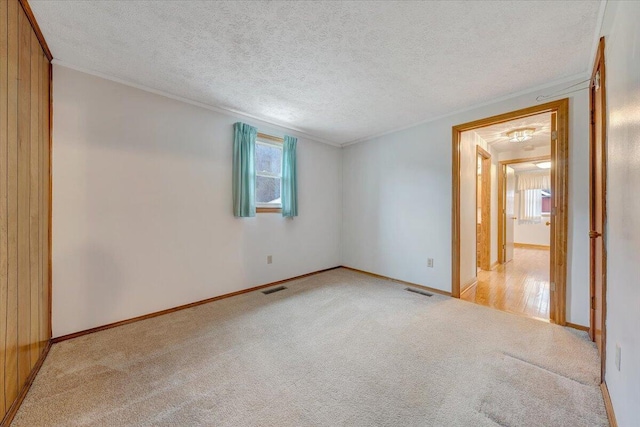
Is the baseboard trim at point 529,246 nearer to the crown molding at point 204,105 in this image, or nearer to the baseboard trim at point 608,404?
the crown molding at point 204,105

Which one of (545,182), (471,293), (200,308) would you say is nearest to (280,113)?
(200,308)

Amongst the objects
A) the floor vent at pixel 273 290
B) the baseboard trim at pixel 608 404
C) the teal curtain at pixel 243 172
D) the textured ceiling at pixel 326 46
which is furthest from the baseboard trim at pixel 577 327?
the teal curtain at pixel 243 172

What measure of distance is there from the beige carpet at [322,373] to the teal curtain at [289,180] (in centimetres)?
155

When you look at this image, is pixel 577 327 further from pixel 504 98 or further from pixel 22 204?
pixel 22 204

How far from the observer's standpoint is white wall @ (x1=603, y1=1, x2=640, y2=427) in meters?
0.96

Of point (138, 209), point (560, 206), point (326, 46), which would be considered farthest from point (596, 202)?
point (138, 209)

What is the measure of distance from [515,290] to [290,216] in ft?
10.6

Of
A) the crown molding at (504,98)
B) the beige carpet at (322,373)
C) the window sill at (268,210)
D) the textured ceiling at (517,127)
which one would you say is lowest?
the beige carpet at (322,373)

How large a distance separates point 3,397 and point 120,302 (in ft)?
3.72

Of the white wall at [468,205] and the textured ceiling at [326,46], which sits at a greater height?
the textured ceiling at [326,46]

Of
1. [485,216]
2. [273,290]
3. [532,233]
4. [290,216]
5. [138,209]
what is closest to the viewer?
[138,209]

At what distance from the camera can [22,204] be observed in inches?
57.7

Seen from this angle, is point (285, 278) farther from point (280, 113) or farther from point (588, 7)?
point (588, 7)

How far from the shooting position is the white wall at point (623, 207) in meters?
0.96
